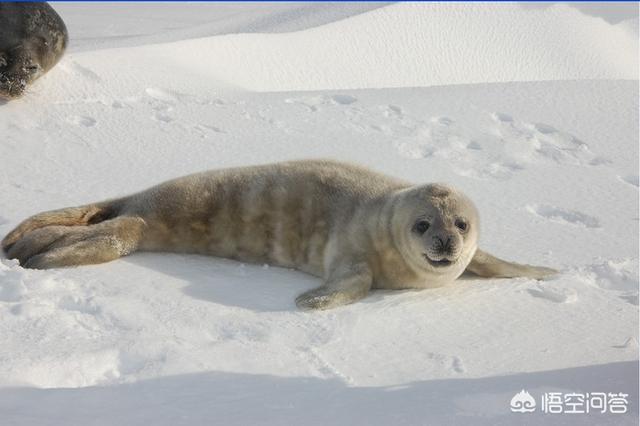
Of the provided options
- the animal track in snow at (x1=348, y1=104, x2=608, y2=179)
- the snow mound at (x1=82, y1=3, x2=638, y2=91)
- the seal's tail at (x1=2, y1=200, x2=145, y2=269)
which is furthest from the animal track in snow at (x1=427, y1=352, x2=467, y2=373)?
the snow mound at (x1=82, y1=3, x2=638, y2=91)

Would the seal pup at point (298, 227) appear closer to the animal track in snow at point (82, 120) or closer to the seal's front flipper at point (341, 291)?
Result: the seal's front flipper at point (341, 291)

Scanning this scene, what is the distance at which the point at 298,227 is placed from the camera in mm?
4352

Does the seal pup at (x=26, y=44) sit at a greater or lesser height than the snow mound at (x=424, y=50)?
greater

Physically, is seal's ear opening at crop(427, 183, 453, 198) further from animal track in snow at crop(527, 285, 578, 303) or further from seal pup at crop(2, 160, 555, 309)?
animal track in snow at crop(527, 285, 578, 303)

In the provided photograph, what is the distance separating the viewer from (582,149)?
20.1 ft

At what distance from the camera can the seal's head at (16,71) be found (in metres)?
6.19

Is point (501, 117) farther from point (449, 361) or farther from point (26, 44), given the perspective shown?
point (449, 361)

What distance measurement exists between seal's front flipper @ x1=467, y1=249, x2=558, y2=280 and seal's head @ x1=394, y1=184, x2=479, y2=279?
5.6 inches

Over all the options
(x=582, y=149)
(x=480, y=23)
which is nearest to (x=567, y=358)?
(x=582, y=149)

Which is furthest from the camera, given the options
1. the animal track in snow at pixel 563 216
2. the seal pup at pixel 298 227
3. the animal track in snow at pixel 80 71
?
the animal track in snow at pixel 80 71

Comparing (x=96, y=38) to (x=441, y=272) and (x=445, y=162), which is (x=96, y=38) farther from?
(x=441, y=272)

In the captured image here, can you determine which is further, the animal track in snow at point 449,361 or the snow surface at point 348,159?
the animal track in snow at point 449,361

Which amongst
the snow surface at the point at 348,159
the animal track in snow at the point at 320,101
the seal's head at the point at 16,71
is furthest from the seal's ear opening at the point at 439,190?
the seal's head at the point at 16,71
